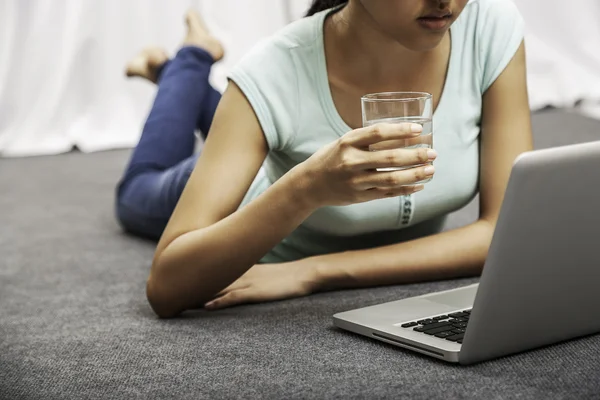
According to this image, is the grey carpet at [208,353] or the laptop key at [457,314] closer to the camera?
the grey carpet at [208,353]

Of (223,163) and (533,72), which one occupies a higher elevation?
(223,163)

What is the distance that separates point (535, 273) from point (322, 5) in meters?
0.77

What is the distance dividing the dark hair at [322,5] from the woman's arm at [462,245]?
301 mm

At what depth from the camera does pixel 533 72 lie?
13.5 feet

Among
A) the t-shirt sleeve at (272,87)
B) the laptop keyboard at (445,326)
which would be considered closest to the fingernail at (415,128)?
the laptop keyboard at (445,326)

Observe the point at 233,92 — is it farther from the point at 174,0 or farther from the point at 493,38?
the point at 174,0

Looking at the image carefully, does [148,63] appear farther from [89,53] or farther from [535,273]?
[535,273]

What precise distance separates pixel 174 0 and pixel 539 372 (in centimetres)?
361

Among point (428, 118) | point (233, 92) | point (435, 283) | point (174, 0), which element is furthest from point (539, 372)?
point (174, 0)

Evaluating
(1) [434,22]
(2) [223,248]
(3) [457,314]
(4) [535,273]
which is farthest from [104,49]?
(4) [535,273]

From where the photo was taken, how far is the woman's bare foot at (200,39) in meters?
2.57

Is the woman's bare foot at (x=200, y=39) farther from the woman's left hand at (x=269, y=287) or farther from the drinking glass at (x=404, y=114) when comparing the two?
the drinking glass at (x=404, y=114)

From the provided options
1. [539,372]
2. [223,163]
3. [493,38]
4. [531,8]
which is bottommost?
[531,8]

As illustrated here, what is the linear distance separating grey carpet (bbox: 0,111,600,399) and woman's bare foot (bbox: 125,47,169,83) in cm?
88
